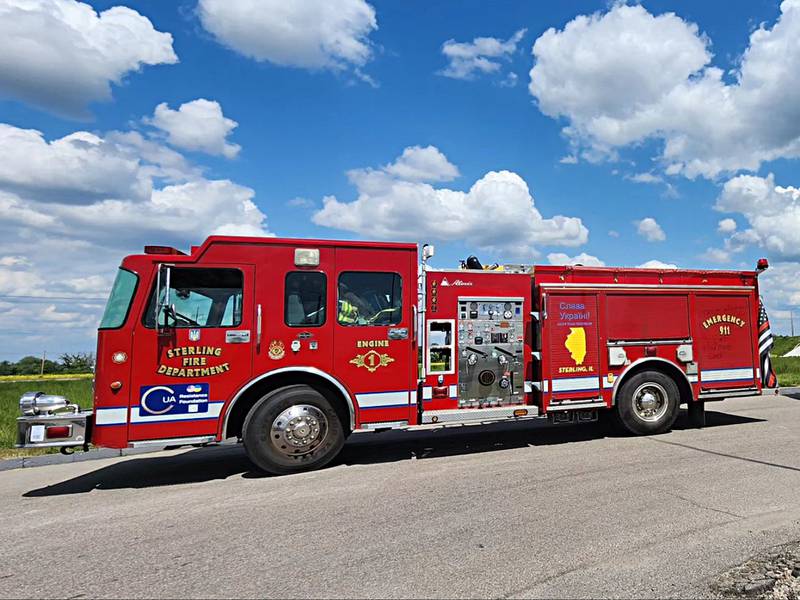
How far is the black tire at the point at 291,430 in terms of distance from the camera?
227 inches

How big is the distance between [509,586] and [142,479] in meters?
4.68

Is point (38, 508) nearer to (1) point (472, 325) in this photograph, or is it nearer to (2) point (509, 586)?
(2) point (509, 586)

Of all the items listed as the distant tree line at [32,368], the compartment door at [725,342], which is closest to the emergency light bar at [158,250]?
the compartment door at [725,342]

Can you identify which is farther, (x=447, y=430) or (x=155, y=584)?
(x=447, y=430)

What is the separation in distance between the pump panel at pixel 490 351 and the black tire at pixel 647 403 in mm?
1689

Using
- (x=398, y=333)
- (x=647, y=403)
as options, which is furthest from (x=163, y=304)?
(x=647, y=403)

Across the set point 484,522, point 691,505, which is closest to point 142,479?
point 484,522

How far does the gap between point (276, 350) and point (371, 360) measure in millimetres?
1151

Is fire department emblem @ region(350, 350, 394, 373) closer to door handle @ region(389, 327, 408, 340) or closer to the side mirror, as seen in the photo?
door handle @ region(389, 327, 408, 340)

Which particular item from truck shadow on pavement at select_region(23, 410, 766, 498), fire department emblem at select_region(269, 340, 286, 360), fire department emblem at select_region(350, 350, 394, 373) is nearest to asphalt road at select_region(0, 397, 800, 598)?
truck shadow on pavement at select_region(23, 410, 766, 498)

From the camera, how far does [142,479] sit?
19.6 ft

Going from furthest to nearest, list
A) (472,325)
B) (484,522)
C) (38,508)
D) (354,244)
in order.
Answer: (472,325)
(354,244)
(38,508)
(484,522)

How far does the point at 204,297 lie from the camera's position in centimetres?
584

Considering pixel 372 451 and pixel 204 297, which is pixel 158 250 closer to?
pixel 204 297
